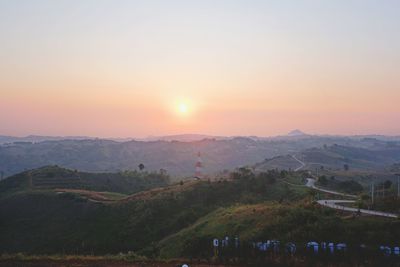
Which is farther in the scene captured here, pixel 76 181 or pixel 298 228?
pixel 76 181

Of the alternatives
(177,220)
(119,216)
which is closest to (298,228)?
(177,220)

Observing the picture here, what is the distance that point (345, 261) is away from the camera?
21.1m

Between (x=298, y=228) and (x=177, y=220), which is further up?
(x=298, y=228)

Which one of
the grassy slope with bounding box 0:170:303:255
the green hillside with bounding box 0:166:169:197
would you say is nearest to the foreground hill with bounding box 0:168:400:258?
the grassy slope with bounding box 0:170:303:255

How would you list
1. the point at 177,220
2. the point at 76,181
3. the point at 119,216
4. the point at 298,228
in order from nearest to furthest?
the point at 298,228 → the point at 177,220 → the point at 119,216 → the point at 76,181

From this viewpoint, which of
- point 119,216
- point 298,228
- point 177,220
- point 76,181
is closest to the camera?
point 298,228

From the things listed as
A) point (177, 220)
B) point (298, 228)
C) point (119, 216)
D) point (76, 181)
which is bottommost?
point (119, 216)

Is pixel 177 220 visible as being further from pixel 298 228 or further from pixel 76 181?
pixel 76 181

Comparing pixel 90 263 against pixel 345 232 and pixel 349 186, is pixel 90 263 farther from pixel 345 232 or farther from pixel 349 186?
pixel 349 186

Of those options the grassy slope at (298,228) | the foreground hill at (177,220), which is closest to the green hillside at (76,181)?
the foreground hill at (177,220)

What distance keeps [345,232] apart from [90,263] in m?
14.7

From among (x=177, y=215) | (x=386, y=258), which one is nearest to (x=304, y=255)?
(x=386, y=258)

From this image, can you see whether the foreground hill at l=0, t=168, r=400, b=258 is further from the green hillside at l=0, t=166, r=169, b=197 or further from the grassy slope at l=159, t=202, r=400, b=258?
the green hillside at l=0, t=166, r=169, b=197

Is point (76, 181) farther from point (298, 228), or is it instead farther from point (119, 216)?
point (298, 228)
